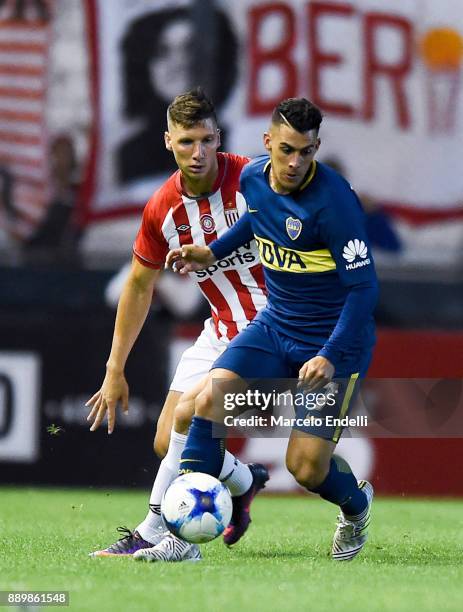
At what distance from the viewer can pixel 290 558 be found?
623 cm

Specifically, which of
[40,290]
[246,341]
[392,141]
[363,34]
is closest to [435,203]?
[392,141]

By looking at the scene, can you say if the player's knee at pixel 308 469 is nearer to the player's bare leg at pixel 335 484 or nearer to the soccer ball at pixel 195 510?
the player's bare leg at pixel 335 484

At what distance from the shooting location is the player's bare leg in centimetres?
614

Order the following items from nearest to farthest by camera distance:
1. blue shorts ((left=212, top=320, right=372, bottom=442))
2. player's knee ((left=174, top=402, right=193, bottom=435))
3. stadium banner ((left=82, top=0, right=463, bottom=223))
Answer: blue shorts ((left=212, top=320, right=372, bottom=442))
player's knee ((left=174, top=402, right=193, bottom=435))
stadium banner ((left=82, top=0, right=463, bottom=223))

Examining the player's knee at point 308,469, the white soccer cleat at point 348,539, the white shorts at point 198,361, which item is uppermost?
the white shorts at point 198,361

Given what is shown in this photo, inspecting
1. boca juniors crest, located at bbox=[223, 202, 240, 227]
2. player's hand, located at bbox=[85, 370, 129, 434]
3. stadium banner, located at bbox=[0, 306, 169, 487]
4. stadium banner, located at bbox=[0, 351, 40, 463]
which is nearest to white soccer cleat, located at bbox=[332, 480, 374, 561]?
player's hand, located at bbox=[85, 370, 129, 434]

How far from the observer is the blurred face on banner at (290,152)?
588cm

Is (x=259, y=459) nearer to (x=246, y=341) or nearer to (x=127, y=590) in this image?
(x=246, y=341)

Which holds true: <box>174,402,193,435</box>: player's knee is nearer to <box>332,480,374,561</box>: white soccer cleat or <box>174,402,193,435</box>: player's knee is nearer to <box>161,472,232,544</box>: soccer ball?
<box>161,472,232,544</box>: soccer ball

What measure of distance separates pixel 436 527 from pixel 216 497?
261 cm

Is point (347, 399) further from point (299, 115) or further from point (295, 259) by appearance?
point (299, 115)

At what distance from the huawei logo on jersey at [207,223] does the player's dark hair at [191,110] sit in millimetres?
514

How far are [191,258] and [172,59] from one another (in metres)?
8.96

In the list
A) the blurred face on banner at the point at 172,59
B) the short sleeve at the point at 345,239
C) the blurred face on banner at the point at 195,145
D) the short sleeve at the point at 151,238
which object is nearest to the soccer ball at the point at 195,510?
the short sleeve at the point at 345,239
